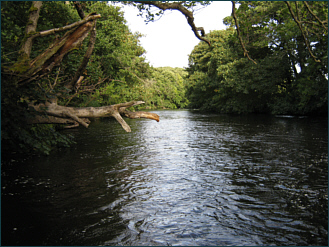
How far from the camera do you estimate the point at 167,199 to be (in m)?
7.76

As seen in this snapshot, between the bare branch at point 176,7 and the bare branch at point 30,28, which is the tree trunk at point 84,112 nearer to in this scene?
the bare branch at point 30,28

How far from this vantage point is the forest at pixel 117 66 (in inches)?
349

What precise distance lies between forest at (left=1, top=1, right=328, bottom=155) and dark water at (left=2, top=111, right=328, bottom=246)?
1956 millimetres

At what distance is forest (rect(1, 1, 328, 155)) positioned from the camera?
8.86 m

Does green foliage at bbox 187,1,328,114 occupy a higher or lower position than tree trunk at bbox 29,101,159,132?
higher

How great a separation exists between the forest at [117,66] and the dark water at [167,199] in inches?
77.0

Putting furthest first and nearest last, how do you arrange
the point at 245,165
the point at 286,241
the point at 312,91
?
the point at 312,91 < the point at 245,165 < the point at 286,241

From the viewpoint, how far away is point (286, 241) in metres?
5.49

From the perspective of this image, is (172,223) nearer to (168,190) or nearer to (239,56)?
(168,190)

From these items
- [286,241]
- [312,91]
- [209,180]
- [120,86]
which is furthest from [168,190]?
[312,91]

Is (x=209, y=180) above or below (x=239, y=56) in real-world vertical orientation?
below

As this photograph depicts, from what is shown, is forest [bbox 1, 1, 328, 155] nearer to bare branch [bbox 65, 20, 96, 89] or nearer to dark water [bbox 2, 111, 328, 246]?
bare branch [bbox 65, 20, 96, 89]

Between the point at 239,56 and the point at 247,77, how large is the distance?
213 inches

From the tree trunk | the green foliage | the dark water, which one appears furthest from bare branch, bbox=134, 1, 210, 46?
the green foliage
